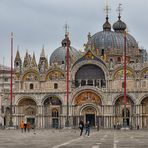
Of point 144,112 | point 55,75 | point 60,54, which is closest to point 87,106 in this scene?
point 55,75

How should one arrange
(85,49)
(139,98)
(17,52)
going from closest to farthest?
(139,98) < (85,49) < (17,52)

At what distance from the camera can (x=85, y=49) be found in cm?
10938

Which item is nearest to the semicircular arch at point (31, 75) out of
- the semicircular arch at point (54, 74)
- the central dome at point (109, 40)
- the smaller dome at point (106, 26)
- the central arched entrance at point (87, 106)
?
the semicircular arch at point (54, 74)

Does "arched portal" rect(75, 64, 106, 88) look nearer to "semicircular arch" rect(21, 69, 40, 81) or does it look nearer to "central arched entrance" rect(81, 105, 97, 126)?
"central arched entrance" rect(81, 105, 97, 126)

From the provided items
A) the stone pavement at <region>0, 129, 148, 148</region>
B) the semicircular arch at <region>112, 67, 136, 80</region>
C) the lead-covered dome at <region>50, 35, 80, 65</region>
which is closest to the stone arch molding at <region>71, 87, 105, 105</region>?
the semicircular arch at <region>112, 67, 136, 80</region>

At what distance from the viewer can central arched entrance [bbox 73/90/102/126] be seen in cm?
10512

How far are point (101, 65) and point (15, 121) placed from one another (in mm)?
21121

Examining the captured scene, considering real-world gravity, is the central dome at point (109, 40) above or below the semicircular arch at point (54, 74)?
above

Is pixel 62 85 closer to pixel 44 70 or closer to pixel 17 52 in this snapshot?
pixel 44 70

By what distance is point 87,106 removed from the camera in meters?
106

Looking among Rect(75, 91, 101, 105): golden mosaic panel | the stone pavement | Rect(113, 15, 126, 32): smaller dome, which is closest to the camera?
the stone pavement

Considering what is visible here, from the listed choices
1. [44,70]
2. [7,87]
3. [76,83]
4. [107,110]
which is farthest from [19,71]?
[7,87]

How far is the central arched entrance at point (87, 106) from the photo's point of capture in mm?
105125

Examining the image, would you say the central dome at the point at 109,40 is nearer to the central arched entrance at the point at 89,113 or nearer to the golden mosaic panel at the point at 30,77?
the golden mosaic panel at the point at 30,77
